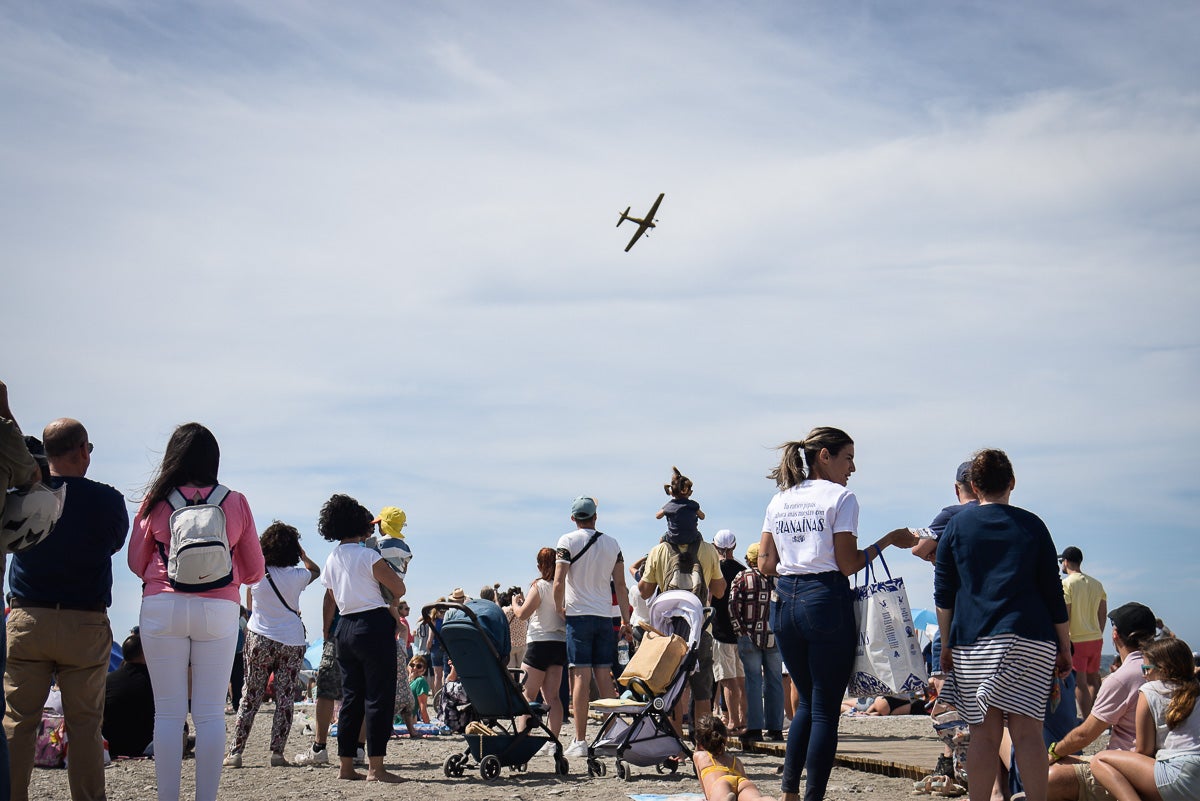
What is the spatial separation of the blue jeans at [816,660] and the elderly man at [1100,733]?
4.39ft

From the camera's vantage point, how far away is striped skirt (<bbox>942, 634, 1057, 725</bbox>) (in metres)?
4.85

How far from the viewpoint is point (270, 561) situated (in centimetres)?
884

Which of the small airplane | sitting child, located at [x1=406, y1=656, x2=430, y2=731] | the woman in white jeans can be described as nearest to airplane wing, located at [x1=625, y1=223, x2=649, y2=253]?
the small airplane

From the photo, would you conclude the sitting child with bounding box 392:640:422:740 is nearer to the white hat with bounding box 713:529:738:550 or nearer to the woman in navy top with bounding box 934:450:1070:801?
the white hat with bounding box 713:529:738:550

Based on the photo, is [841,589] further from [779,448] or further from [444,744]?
[444,744]

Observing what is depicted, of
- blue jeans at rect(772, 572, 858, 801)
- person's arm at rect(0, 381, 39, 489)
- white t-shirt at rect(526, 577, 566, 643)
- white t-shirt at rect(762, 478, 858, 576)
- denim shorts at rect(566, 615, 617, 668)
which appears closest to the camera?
person's arm at rect(0, 381, 39, 489)

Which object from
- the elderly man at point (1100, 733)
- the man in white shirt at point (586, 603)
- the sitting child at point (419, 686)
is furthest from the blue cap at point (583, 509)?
the sitting child at point (419, 686)

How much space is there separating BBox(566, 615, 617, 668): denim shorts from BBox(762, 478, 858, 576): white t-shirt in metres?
3.45

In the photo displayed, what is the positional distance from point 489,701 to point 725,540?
12.0 ft

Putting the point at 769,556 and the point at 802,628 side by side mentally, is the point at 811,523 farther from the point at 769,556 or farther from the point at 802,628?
the point at 802,628

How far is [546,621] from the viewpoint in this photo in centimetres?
955

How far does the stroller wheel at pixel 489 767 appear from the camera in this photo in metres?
7.77

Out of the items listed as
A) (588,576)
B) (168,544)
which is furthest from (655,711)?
(168,544)

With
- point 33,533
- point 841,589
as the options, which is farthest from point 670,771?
point 33,533
